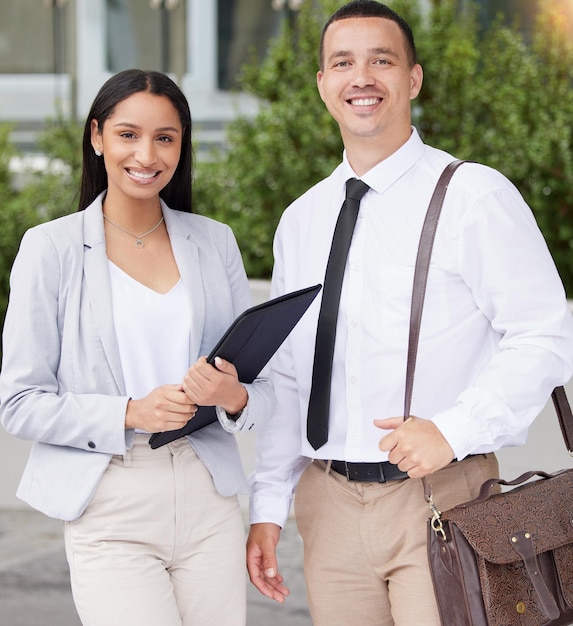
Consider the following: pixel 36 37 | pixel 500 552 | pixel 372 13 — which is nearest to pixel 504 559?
pixel 500 552

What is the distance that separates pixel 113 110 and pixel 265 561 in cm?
115

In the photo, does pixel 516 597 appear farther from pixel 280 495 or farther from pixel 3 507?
pixel 3 507

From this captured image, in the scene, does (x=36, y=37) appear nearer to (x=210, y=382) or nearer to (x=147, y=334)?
(x=147, y=334)

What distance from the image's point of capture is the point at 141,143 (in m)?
2.35

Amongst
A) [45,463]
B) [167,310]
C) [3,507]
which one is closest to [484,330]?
[167,310]

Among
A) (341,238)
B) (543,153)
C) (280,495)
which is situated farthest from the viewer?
(543,153)

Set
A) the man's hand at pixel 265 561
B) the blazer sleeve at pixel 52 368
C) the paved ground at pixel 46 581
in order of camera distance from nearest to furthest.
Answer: the blazer sleeve at pixel 52 368, the man's hand at pixel 265 561, the paved ground at pixel 46 581

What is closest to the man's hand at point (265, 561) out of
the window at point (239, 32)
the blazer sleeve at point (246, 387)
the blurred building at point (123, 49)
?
the blazer sleeve at point (246, 387)

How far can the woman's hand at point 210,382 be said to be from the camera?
2.14m

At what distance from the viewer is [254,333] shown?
215 cm

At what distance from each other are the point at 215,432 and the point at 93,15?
6.62 meters

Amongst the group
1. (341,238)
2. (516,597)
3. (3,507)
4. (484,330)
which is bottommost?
(3,507)

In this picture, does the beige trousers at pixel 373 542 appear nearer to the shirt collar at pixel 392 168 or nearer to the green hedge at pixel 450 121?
the shirt collar at pixel 392 168

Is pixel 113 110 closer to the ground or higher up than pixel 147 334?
higher up
